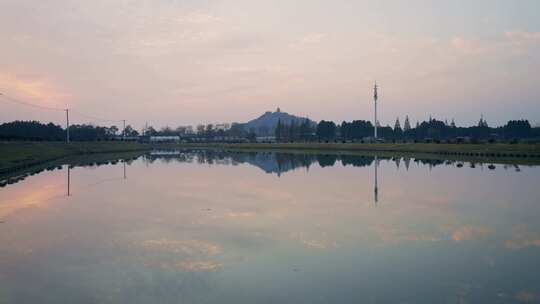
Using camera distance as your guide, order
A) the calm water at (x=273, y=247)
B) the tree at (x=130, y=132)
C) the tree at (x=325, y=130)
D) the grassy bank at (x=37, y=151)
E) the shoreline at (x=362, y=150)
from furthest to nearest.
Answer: the tree at (x=130, y=132) → the tree at (x=325, y=130) → the shoreline at (x=362, y=150) → the grassy bank at (x=37, y=151) → the calm water at (x=273, y=247)

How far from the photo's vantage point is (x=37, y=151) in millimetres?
45250

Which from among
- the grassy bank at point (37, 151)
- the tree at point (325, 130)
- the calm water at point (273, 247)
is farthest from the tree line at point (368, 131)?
the calm water at point (273, 247)

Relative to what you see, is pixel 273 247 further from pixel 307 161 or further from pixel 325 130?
pixel 325 130

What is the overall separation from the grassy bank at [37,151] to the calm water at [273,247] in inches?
678

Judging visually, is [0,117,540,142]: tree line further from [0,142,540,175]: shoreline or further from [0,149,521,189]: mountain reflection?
[0,149,521,189]: mountain reflection

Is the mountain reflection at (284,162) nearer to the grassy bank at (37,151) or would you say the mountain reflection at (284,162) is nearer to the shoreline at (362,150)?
the grassy bank at (37,151)

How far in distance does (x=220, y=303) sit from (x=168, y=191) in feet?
44.2

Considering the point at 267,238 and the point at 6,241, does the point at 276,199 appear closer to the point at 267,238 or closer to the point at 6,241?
the point at 267,238

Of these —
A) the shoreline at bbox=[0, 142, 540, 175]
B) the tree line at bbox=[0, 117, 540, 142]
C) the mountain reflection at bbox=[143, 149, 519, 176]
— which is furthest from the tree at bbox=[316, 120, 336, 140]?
the mountain reflection at bbox=[143, 149, 519, 176]

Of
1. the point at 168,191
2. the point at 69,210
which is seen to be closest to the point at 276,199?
the point at 168,191

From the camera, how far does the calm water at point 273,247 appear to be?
6961 mm

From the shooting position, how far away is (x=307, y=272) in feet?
25.8

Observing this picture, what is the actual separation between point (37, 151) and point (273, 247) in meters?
43.3

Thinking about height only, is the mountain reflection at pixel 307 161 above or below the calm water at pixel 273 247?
above
